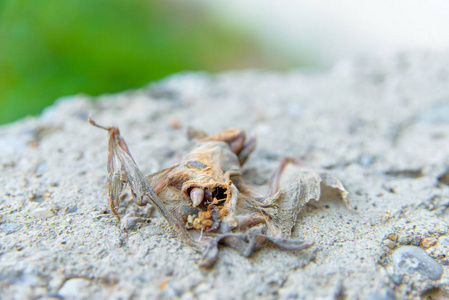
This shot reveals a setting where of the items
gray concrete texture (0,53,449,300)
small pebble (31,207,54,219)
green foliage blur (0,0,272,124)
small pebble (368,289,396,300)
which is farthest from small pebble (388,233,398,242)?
green foliage blur (0,0,272,124)

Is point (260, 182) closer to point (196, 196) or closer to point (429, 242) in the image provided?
point (196, 196)

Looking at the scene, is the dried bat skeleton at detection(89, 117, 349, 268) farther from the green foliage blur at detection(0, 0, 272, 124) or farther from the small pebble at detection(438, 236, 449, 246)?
the green foliage blur at detection(0, 0, 272, 124)

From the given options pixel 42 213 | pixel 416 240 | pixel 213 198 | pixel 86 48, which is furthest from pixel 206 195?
pixel 86 48

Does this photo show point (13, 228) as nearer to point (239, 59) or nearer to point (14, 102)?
point (14, 102)

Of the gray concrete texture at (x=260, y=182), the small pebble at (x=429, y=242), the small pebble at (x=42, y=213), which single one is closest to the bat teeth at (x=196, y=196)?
the gray concrete texture at (x=260, y=182)

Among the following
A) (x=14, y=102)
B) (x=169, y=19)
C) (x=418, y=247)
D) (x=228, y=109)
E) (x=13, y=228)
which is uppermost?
(x=169, y=19)

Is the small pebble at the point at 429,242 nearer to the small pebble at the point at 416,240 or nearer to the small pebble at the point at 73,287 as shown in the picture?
the small pebble at the point at 416,240

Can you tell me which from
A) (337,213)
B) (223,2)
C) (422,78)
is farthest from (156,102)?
(223,2)
